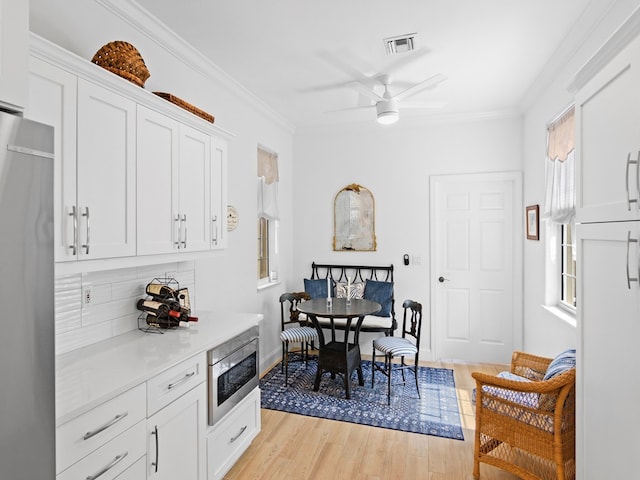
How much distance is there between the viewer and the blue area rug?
2.92m

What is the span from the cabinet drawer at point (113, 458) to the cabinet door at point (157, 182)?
0.86 m

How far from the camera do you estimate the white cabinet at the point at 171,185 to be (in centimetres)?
194

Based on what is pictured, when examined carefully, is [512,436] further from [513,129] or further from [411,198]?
[513,129]

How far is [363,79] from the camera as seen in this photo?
3.28m

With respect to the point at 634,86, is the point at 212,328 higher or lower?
lower

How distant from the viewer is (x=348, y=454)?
8.25 feet

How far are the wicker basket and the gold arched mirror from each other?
10.2ft

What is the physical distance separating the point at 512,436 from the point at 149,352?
2092mm

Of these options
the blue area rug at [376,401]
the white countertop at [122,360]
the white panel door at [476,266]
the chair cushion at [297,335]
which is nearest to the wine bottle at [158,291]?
the white countertop at [122,360]

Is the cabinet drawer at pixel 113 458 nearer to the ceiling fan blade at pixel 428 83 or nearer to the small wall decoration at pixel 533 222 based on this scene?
the ceiling fan blade at pixel 428 83

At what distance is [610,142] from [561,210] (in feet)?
6.17

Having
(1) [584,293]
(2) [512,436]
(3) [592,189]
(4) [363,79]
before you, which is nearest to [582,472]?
(2) [512,436]

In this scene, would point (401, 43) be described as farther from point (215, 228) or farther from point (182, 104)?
point (215, 228)

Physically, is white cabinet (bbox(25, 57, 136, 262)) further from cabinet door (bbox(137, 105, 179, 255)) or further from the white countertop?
the white countertop
